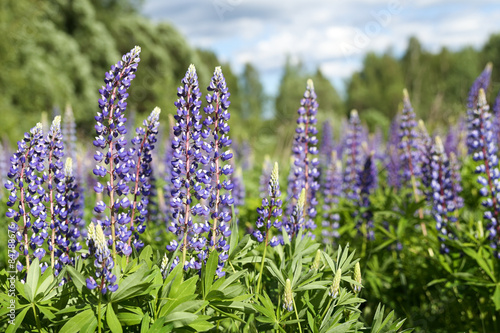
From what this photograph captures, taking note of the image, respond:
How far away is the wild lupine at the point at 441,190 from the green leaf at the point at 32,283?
3.06m

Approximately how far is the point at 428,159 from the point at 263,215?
227 cm

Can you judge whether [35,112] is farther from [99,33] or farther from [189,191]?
[189,191]

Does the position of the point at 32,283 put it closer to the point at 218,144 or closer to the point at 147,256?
the point at 147,256

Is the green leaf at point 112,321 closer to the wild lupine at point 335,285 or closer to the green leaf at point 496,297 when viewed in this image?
the wild lupine at point 335,285

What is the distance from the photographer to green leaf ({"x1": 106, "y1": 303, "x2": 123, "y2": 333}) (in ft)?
5.50

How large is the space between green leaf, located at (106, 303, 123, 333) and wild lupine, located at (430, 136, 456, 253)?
9.28ft

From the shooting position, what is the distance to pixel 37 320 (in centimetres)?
188

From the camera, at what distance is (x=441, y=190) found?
12.3 feet

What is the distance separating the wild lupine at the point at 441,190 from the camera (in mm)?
3609

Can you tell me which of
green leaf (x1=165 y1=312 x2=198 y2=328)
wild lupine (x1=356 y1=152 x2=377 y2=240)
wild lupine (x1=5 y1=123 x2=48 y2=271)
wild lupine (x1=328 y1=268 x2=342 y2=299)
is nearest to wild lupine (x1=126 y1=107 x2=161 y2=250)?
wild lupine (x1=5 y1=123 x2=48 y2=271)

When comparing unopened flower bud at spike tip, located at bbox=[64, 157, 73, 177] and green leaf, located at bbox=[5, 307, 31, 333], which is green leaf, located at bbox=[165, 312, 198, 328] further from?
unopened flower bud at spike tip, located at bbox=[64, 157, 73, 177]

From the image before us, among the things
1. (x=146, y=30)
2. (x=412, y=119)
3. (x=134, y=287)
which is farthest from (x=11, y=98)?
(x=134, y=287)

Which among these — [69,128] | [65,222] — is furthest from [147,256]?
[69,128]

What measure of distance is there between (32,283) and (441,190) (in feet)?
10.8
